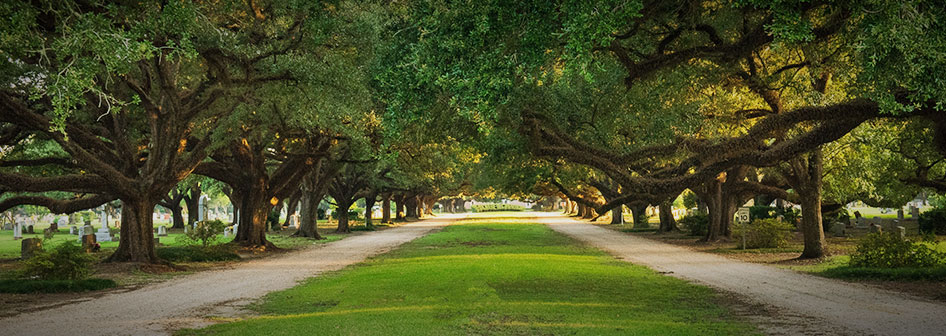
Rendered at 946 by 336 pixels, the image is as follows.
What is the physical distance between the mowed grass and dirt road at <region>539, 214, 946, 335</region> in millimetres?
759

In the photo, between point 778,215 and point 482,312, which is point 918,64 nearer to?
point 482,312

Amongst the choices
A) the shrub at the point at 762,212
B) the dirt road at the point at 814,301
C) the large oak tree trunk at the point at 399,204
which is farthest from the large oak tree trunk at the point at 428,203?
the dirt road at the point at 814,301

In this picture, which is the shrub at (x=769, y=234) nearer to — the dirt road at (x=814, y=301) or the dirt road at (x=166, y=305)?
the dirt road at (x=814, y=301)

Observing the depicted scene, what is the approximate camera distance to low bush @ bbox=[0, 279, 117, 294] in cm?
1542

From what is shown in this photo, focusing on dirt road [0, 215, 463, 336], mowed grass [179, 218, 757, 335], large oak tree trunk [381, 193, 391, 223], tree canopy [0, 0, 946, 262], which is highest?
tree canopy [0, 0, 946, 262]

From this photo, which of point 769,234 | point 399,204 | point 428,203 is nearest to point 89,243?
point 769,234

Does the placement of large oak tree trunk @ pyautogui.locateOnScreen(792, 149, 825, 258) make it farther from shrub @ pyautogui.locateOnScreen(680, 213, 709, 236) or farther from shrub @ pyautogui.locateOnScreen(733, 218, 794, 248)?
shrub @ pyautogui.locateOnScreen(680, 213, 709, 236)

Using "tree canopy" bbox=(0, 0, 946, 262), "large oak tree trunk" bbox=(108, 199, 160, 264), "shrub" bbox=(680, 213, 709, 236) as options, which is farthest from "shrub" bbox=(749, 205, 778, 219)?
"large oak tree trunk" bbox=(108, 199, 160, 264)

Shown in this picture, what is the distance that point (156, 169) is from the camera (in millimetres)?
20328

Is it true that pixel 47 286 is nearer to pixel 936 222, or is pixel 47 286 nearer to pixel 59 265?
pixel 59 265

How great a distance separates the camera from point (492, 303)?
1233 cm

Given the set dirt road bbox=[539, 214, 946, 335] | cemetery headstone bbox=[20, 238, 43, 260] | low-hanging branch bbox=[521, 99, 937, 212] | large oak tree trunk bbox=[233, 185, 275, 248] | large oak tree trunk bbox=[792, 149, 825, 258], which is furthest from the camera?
large oak tree trunk bbox=[233, 185, 275, 248]

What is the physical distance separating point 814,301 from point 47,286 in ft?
49.3

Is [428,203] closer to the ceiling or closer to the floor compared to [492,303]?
closer to the ceiling
